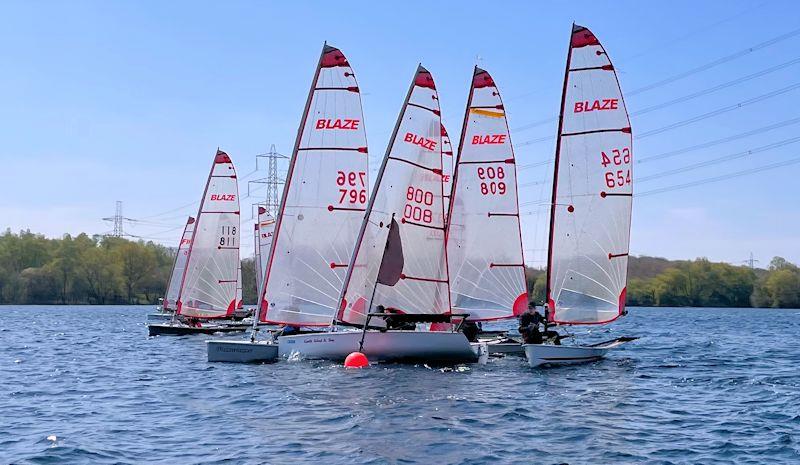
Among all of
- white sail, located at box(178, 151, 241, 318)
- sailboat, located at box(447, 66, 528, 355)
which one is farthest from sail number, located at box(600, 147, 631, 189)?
white sail, located at box(178, 151, 241, 318)

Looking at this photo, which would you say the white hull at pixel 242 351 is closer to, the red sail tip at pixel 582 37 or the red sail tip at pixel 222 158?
the red sail tip at pixel 582 37

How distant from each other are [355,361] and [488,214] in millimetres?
9746

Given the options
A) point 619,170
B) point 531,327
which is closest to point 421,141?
point 619,170

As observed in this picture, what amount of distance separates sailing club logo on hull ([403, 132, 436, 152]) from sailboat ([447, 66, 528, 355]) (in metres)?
3.24

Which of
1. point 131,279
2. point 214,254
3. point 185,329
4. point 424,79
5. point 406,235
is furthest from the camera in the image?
point 131,279

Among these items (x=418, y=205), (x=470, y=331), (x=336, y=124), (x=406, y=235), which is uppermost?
(x=336, y=124)

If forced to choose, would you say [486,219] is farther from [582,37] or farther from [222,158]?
[222,158]

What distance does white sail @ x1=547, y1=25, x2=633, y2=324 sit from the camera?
95.4 feet

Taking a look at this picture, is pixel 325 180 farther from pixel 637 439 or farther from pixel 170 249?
pixel 170 249

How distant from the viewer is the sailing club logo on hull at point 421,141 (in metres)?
29.2

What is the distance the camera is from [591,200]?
29.3 meters

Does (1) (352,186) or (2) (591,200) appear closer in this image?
(2) (591,200)

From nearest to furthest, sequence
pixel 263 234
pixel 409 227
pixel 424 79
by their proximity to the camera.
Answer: pixel 409 227, pixel 424 79, pixel 263 234

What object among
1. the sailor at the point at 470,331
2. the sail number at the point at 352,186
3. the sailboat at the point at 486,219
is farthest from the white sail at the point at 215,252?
the sailor at the point at 470,331
